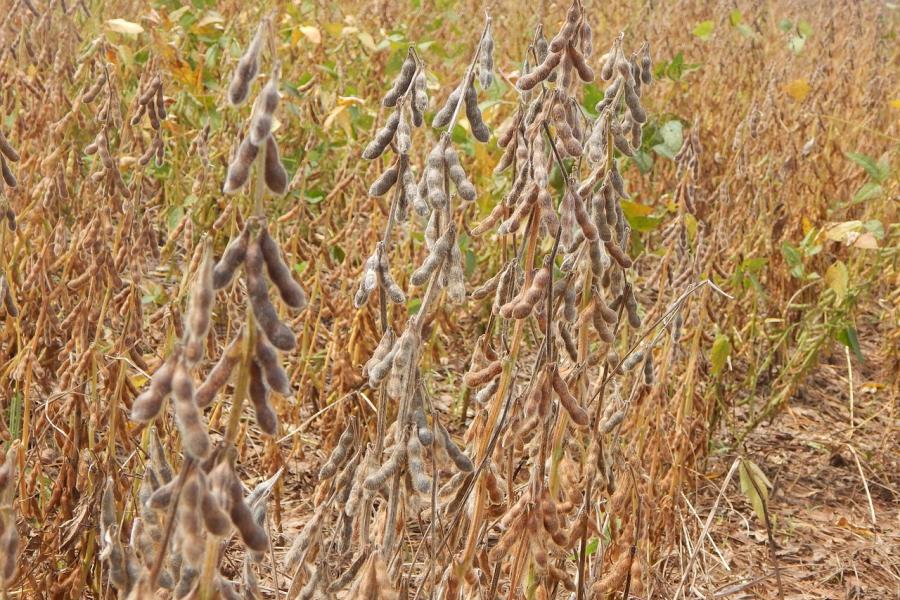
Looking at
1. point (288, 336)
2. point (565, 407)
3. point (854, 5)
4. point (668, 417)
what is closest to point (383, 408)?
point (565, 407)

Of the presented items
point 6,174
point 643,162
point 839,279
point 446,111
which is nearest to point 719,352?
point 839,279

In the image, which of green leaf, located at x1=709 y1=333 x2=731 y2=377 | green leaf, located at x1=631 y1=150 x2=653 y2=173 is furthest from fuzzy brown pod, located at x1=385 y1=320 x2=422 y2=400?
green leaf, located at x1=631 y1=150 x2=653 y2=173

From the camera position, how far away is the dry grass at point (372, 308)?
6.63ft

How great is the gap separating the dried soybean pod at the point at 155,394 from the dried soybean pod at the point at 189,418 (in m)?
0.03

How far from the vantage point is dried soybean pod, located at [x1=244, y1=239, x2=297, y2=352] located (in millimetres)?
806

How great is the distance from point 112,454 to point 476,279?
234 cm

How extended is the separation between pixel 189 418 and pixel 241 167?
21 centimetres

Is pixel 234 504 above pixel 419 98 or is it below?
below

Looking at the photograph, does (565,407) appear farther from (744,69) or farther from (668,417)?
(744,69)

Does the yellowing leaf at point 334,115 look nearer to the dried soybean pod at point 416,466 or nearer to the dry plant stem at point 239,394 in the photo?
the dried soybean pod at point 416,466

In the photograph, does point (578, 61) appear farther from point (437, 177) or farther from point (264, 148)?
point (264, 148)

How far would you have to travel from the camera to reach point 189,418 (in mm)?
776

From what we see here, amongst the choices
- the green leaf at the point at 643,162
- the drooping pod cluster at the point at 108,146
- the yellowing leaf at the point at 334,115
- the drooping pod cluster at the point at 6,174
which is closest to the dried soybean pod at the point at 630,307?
the drooping pod cluster at the point at 6,174

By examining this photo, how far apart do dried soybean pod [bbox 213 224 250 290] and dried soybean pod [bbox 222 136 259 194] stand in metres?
0.04
